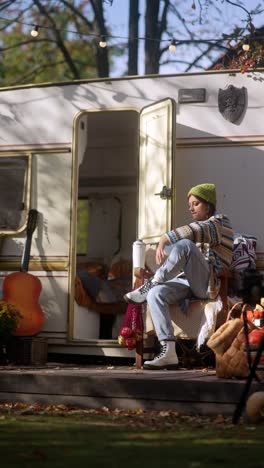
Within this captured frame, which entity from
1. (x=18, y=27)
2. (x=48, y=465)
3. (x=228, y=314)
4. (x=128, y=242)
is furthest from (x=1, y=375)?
(x=18, y=27)

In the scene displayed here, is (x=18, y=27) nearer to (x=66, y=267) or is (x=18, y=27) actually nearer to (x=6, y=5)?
(x=6, y=5)

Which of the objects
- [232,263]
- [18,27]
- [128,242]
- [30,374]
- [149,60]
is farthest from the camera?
[18,27]

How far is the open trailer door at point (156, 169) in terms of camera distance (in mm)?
9320

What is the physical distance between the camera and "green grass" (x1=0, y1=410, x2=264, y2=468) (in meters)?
5.09

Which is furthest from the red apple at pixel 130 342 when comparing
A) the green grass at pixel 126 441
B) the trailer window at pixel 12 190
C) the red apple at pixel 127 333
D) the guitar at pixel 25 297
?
the trailer window at pixel 12 190

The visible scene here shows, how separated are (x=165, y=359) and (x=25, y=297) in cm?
183

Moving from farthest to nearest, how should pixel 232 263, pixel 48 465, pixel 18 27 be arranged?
pixel 18 27 → pixel 232 263 → pixel 48 465

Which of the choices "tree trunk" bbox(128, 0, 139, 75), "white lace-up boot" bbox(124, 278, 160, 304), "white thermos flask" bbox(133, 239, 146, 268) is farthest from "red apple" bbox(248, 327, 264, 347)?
"tree trunk" bbox(128, 0, 139, 75)

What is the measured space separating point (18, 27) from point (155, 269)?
50.0 feet

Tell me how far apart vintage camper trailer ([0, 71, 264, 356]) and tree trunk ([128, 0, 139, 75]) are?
7.30 m

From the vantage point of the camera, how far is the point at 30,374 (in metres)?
7.94

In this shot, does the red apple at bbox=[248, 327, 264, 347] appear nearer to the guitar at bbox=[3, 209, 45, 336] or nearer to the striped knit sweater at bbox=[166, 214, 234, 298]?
the striped knit sweater at bbox=[166, 214, 234, 298]

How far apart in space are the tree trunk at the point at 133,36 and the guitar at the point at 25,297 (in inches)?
353

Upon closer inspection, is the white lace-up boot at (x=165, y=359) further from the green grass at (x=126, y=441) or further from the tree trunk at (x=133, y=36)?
the tree trunk at (x=133, y=36)
